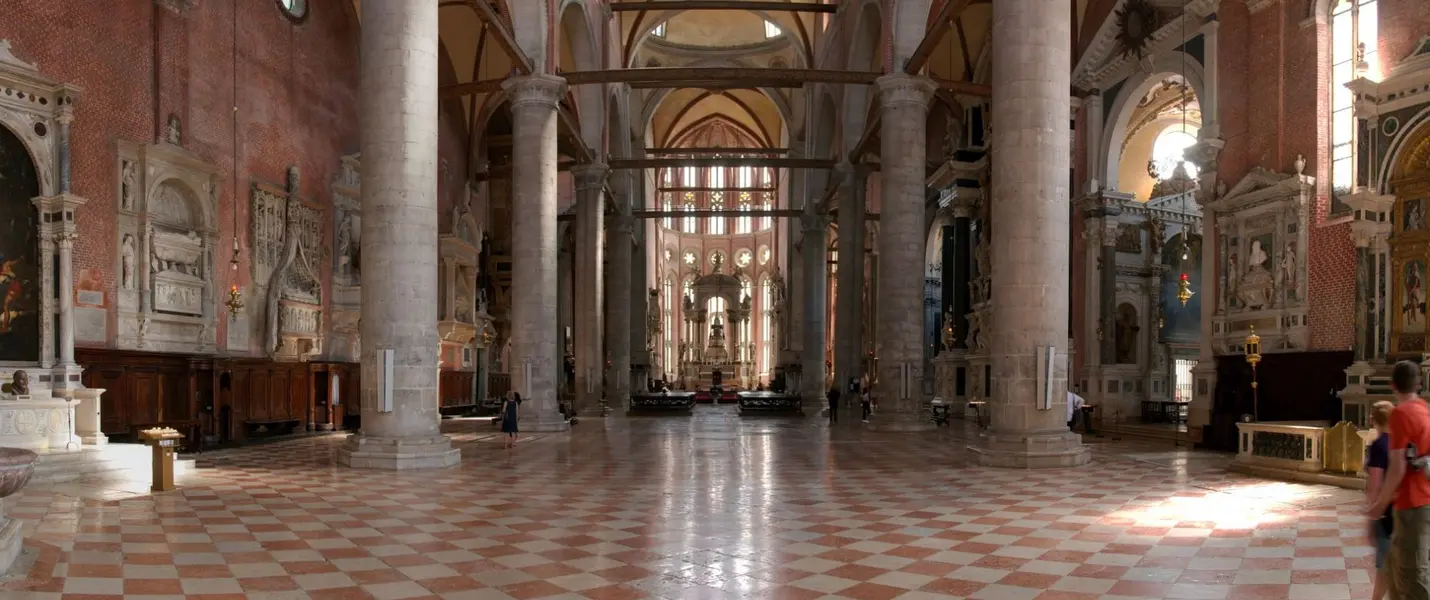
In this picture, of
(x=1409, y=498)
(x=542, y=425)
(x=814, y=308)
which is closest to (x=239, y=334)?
(x=542, y=425)

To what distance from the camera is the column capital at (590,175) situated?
33.5 metres

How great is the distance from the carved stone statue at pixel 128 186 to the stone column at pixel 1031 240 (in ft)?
49.1

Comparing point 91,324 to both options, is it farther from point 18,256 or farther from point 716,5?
point 716,5

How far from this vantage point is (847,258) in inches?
1329

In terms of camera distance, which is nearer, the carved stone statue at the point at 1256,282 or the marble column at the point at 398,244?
the marble column at the point at 398,244

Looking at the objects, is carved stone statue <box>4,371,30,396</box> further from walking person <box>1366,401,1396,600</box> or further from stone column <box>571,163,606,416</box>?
stone column <box>571,163,606,416</box>

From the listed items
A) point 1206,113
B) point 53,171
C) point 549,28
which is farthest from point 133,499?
point 1206,113

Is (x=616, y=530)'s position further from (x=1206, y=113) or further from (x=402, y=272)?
(x=1206, y=113)

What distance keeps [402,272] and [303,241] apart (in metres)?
9.44

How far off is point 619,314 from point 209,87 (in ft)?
66.7

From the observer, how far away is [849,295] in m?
33.7

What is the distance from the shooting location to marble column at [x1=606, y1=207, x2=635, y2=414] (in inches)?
1421

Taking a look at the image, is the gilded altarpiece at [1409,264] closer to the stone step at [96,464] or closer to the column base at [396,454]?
the column base at [396,454]

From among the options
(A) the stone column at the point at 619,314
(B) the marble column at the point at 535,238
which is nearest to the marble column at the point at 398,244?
(B) the marble column at the point at 535,238
